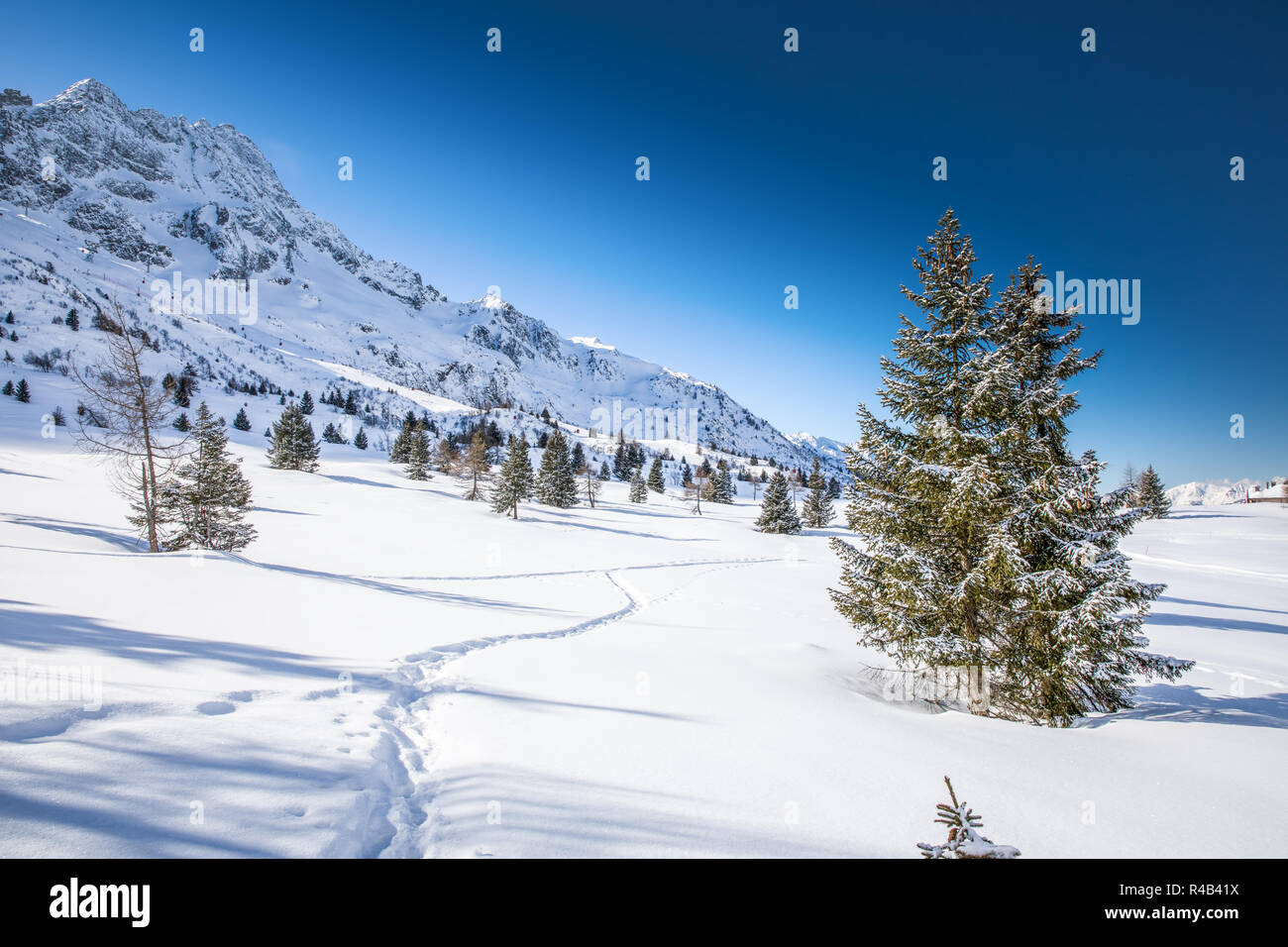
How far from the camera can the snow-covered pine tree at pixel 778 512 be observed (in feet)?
172

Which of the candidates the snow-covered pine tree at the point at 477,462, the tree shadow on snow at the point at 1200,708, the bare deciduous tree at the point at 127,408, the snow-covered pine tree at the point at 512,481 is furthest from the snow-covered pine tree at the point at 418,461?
the tree shadow on snow at the point at 1200,708

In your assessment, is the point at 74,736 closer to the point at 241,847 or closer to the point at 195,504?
the point at 241,847

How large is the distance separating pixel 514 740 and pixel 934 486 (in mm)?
7596

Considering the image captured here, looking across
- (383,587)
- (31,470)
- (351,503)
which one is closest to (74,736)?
(383,587)

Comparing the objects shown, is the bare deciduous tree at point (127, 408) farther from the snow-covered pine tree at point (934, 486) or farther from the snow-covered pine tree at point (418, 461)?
the snow-covered pine tree at point (418, 461)

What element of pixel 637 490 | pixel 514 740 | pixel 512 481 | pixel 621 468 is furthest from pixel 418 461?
pixel 514 740

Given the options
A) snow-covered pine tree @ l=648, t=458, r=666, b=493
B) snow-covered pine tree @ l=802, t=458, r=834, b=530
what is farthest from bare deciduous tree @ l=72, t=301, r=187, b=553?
snow-covered pine tree @ l=648, t=458, r=666, b=493

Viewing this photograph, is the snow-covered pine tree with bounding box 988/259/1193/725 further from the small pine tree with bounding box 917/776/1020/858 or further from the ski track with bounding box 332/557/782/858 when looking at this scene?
the ski track with bounding box 332/557/782/858

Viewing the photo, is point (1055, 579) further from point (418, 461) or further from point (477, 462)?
point (418, 461)

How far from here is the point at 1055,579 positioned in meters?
7.09

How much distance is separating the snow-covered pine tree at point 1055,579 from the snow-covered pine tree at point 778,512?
4446 cm

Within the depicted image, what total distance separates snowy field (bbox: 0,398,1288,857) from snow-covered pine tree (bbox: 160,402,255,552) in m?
4.03

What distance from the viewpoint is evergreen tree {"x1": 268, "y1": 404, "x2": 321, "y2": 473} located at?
4975 centimetres

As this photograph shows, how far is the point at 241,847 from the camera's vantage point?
9.91 ft
